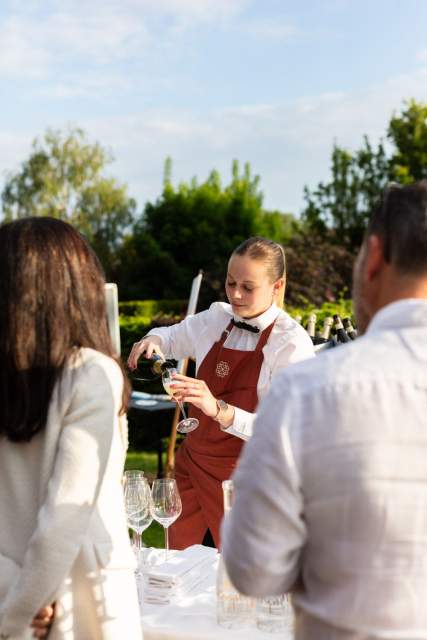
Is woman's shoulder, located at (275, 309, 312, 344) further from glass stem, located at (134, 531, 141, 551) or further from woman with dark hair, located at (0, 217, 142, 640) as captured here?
woman with dark hair, located at (0, 217, 142, 640)

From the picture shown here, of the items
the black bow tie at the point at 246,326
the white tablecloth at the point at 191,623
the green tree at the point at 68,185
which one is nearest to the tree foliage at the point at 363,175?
the green tree at the point at 68,185

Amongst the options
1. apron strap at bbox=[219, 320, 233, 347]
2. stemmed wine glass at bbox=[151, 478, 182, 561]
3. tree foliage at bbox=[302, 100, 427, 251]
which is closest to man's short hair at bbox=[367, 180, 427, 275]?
stemmed wine glass at bbox=[151, 478, 182, 561]

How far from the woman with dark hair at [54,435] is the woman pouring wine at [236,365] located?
165cm

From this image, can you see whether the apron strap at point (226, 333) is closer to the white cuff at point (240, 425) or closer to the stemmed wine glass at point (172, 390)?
the stemmed wine glass at point (172, 390)

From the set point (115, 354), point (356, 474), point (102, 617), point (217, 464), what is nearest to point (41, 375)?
point (115, 354)

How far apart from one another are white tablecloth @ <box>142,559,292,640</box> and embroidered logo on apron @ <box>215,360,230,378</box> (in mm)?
1314

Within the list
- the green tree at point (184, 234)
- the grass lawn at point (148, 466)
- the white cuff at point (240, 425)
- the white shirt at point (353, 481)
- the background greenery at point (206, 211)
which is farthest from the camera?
the green tree at point (184, 234)

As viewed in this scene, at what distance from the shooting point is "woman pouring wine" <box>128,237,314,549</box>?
3.60 m

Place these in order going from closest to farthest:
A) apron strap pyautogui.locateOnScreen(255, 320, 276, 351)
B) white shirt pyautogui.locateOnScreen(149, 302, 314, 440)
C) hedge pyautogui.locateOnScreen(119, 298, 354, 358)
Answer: white shirt pyautogui.locateOnScreen(149, 302, 314, 440), apron strap pyautogui.locateOnScreen(255, 320, 276, 351), hedge pyautogui.locateOnScreen(119, 298, 354, 358)

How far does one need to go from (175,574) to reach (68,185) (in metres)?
45.2

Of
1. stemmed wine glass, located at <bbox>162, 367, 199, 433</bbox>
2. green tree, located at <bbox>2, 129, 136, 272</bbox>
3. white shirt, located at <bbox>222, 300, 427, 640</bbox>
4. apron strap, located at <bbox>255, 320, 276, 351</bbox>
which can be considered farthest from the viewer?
green tree, located at <bbox>2, 129, 136, 272</bbox>

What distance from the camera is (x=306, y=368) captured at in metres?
1.38

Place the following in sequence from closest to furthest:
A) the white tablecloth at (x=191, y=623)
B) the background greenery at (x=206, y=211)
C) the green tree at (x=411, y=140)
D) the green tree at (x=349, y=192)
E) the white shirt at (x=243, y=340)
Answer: the white tablecloth at (x=191, y=623), the white shirt at (x=243, y=340), the background greenery at (x=206, y=211), the green tree at (x=411, y=140), the green tree at (x=349, y=192)

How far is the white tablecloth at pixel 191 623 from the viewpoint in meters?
2.28
